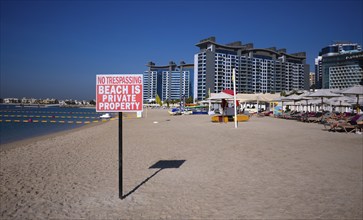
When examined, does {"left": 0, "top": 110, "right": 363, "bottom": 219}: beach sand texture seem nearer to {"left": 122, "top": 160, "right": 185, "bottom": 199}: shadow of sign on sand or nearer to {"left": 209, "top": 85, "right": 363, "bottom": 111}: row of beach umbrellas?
{"left": 122, "top": 160, "right": 185, "bottom": 199}: shadow of sign on sand

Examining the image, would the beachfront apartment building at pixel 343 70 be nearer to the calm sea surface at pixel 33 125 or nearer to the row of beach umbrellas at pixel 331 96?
the row of beach umbrellas at pixel 331 96

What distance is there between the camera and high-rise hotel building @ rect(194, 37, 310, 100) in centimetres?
A: 12812

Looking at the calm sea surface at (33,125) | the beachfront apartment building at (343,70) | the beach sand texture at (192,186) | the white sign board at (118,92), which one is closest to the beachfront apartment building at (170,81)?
the beachfront apartment building at (343,70)

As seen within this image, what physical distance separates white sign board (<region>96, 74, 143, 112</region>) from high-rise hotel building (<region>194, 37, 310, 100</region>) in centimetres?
11522

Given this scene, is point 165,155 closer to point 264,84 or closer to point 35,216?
point 35,216

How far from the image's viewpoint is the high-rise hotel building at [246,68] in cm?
12812

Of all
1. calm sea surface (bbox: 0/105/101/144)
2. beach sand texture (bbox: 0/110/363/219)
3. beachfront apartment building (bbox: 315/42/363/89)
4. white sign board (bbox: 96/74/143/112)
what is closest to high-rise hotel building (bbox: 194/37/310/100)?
beachfront apartment building (bbox: 315/42/363/89)

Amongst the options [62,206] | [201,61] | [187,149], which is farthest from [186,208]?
[201,61]

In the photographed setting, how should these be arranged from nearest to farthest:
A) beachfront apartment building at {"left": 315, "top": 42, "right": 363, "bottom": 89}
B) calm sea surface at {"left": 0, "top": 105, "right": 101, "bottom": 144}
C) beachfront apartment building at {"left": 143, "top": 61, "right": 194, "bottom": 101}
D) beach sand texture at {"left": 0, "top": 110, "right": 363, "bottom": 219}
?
beach sand texture at {"left": 0, "top": 110, "right": 363, "bottom": 219} < calm sea surface at {"left": 0, "top": 105, "right": 101, "bottom": 144} < beachfront apartment building at {"left": 315, "top": 42, "right": 363, "bottom": 89} < beachfront apartment building at {"left": 143, "top": 61, "right": 194, "bottom": 101}

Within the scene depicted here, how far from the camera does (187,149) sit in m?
9.44

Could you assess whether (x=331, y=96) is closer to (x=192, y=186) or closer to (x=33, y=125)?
(x=192, y=186)

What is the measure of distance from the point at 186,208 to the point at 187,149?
5398mm

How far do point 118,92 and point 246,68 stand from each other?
139499mm

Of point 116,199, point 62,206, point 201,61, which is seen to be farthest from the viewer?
point 201,61
